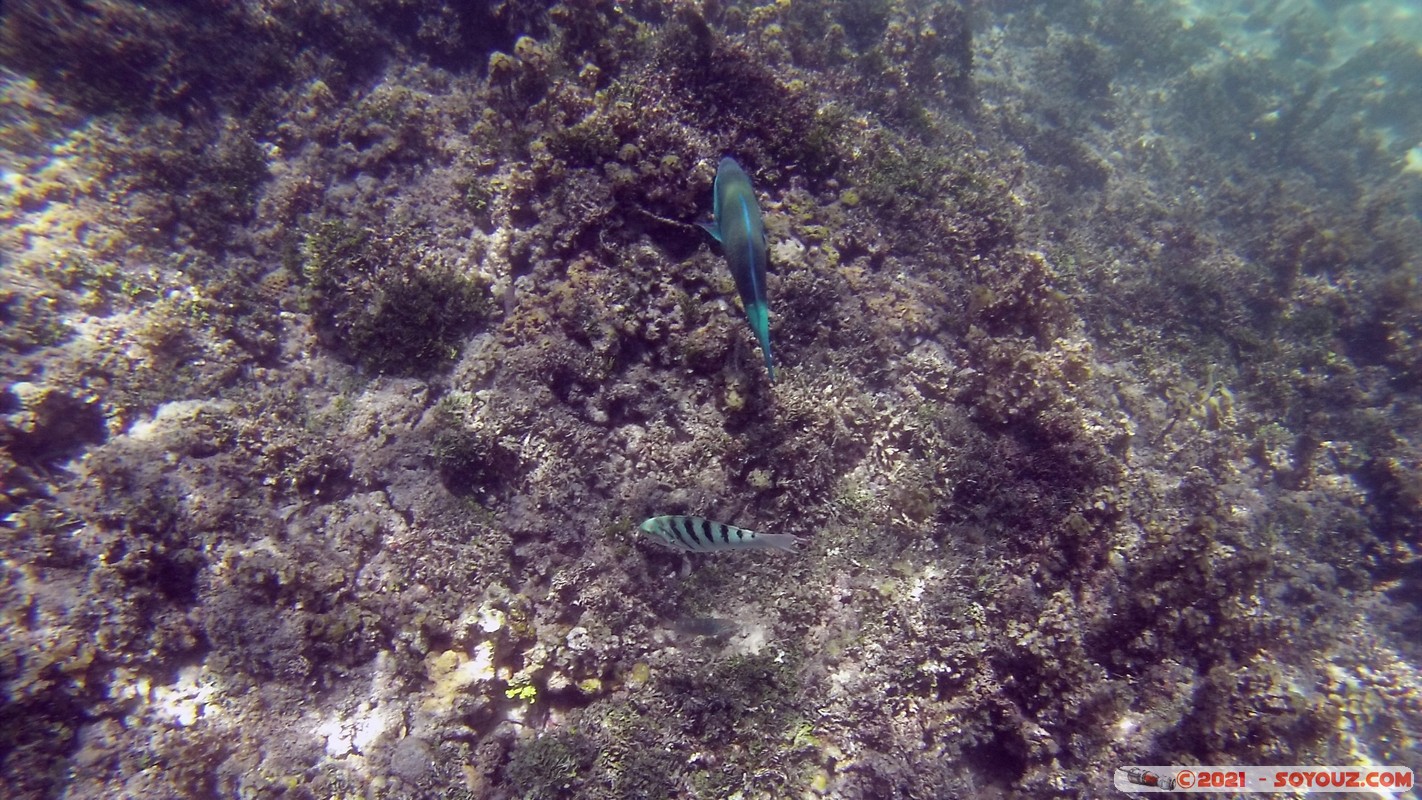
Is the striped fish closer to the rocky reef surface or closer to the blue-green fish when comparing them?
the blue-green fish

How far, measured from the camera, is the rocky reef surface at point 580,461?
3.87 m

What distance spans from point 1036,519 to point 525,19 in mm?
7141

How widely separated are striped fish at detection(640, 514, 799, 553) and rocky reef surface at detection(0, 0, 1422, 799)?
3.84 ft

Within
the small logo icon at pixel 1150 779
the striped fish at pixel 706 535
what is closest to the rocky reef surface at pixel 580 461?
the small logo icon at pixel 1150 779

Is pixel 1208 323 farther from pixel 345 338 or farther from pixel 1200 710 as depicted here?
pixel 345 338

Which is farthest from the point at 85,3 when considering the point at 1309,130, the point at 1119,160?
the point at 1309,130

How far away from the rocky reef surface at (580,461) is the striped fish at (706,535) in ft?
3.84

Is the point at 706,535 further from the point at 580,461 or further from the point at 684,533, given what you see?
the point at 580,461

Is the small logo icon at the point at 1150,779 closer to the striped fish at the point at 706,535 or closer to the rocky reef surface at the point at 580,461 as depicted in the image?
the rocky reef surface at the point at 580,461

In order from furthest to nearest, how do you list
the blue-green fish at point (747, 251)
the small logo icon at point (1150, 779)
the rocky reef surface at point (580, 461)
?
the rocky reef surface at point (580, 461) < the small logo icon at point (1150, 779) < the blue-green fish at point (747, 251)

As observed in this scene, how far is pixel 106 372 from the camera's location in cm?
455

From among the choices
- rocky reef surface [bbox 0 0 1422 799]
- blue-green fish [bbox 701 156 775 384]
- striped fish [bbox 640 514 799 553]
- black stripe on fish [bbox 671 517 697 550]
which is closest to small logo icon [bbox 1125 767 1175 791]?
rocky reef surface [bbox 0 0 1422 799]

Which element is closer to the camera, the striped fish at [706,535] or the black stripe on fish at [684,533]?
the striped fish at [706,535]

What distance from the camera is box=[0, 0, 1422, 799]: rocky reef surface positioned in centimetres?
387
